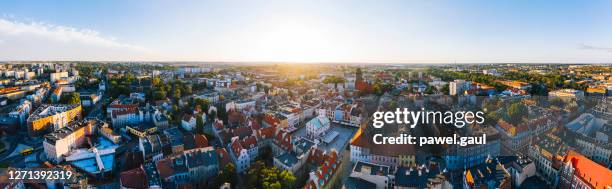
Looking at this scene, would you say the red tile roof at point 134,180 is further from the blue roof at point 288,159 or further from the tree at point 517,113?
the tree at point 517,113

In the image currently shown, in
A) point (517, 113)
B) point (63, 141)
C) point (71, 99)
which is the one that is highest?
point (71, 99)

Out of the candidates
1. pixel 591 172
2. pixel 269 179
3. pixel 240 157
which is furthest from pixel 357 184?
pixel 591 172

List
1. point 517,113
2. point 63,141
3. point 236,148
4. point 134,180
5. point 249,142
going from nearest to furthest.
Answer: point 134,180, point 236,148, point 249,142, point 63,141, point 517,113

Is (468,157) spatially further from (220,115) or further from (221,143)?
(220,115)

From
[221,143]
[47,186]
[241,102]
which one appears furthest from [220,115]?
[47,186]

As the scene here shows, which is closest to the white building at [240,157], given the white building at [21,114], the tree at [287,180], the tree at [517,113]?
the tree at [287,180]

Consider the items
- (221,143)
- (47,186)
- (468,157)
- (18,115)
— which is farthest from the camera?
(18,115)

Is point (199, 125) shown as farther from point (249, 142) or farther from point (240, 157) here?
point (240, 157)

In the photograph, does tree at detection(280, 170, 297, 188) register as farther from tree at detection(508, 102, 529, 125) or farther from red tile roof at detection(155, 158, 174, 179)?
tree at detection(508, 102, 529, 125)

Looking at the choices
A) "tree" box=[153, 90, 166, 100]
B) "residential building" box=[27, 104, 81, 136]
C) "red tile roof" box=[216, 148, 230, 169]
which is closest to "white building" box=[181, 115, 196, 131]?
"red tile roof" box=[216, 148, 230, 169]

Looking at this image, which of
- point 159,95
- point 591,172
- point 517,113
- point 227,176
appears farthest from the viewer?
point 159,95

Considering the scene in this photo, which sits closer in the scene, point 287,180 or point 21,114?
point 287,180
